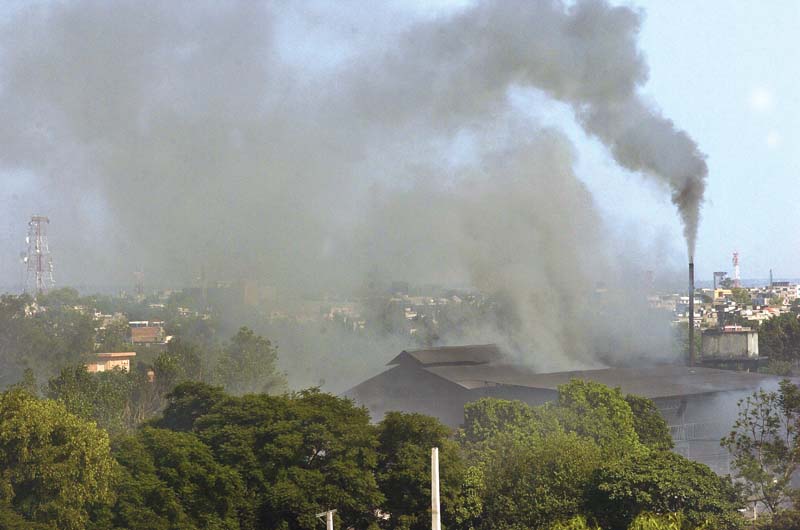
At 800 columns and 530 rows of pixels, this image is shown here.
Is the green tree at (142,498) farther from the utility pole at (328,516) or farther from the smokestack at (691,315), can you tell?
the smokestack at (691,315)

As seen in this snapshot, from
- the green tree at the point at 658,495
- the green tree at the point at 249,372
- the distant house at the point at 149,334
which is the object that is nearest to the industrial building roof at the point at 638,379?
the green tree at the point at 249,372

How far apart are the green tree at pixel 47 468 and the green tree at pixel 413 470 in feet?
18.7

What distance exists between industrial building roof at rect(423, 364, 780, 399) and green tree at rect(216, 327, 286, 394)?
30.4 feet

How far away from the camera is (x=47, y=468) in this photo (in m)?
16.8

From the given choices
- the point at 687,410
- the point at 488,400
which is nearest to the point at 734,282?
the point at 687,410

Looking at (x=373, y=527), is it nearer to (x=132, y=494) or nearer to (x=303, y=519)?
(x=303, y=519)

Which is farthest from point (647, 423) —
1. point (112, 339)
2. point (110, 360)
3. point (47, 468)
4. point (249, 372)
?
point (112, 339)

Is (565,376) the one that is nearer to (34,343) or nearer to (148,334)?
(34,343)

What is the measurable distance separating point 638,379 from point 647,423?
9.26 metres

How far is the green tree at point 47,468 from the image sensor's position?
1680cm

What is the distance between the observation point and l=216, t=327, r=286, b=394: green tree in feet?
153

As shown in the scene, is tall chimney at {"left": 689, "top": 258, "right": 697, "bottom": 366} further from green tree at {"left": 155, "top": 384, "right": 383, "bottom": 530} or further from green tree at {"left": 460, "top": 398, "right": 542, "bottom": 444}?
green tree at {"left": 155, "top": 384, "right": 383, "bottom": 530}

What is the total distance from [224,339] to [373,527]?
48.3 meters

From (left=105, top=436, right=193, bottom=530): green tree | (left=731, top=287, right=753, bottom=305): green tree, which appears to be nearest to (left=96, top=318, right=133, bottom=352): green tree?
(left=105, top=436, right=193, bottom=530): green tree
